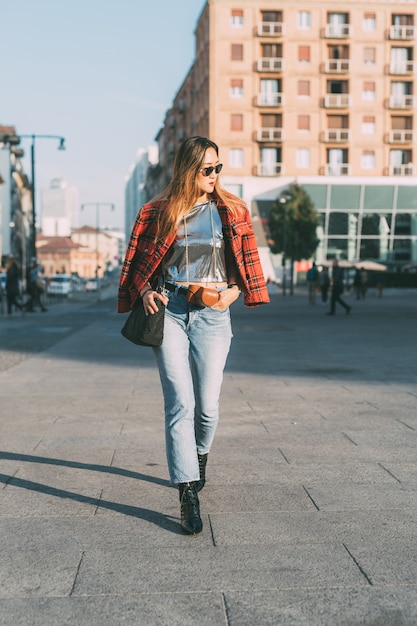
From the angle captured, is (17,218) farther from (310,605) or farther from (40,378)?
(310,605)

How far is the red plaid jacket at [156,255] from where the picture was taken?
4141 mm

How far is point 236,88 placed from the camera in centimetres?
6062

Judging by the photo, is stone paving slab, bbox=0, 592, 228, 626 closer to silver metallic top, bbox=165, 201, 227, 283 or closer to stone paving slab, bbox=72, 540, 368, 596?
stone paving slab, bbox=72, 540, 368, 596

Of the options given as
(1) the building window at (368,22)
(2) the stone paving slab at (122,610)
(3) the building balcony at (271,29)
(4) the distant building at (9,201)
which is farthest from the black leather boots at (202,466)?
(4) the distant building at (9,201)

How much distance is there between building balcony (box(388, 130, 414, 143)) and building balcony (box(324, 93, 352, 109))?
3769 millimetres

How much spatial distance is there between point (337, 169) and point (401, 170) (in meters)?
4.75

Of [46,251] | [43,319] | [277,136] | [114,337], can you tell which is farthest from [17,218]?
[114,337]

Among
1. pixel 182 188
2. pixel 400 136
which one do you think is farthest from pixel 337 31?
pixel 182 188

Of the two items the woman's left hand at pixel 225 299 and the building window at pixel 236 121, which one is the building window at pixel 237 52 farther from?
the woman's left hand at pixel 225 299

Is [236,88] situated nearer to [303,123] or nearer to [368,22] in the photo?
[303,123]

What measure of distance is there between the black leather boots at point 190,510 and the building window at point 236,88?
5886 cm

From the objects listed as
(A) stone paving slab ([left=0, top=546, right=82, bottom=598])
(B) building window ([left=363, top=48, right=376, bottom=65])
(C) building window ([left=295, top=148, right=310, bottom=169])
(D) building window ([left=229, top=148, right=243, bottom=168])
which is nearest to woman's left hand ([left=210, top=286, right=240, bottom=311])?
(A) stone paving slab ([left=0, top=546, right=82, bottom=598])

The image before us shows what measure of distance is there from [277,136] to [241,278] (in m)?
57.8

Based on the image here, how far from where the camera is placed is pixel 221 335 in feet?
14.0
